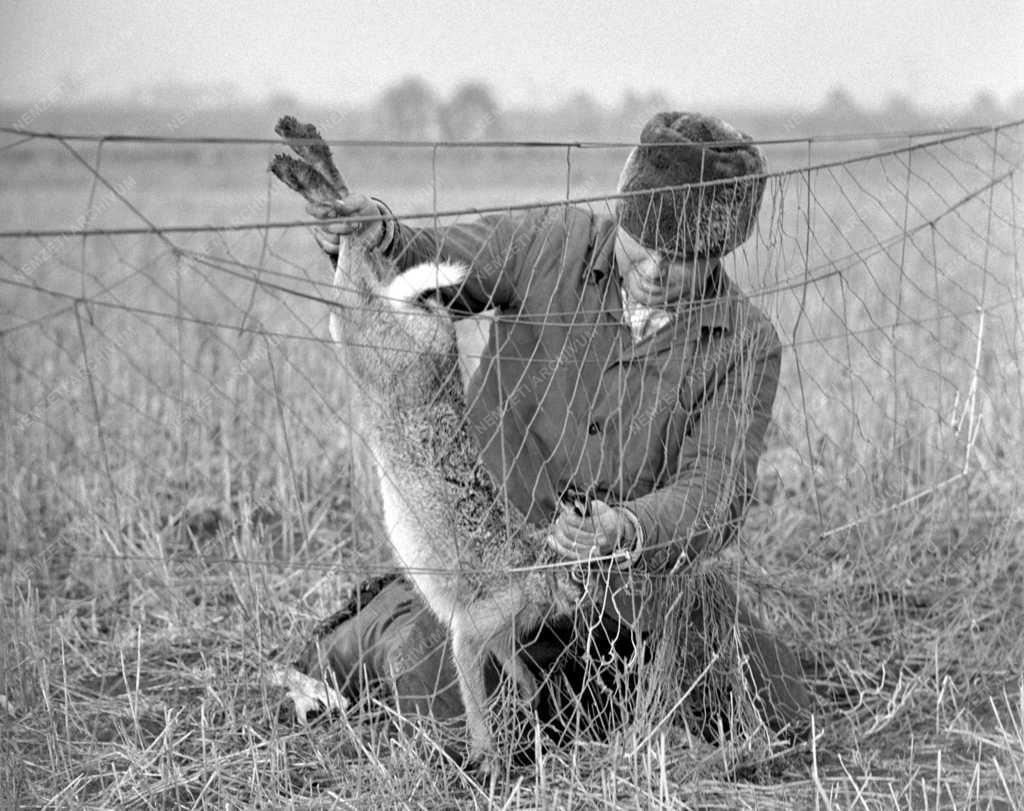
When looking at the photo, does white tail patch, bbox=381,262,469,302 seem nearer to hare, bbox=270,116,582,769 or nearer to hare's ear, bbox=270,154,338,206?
hare, bbox=270,116,582,769

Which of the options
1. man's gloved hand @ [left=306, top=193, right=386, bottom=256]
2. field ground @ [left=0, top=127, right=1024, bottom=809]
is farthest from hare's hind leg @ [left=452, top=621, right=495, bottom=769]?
man's gloved hand @ [left=306, top=193, right=386, bottom=256]

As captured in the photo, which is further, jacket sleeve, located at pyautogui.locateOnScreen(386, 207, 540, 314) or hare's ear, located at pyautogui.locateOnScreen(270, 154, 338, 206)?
jacket sleeve, located at pyautogui.locateOnScreen(386, 207, 540, 314)

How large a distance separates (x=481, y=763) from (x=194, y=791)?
735mm

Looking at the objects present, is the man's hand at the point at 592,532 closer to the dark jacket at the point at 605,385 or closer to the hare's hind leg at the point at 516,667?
the dark jacket at the point at 605,385

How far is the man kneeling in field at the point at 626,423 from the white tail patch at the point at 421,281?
0.07m

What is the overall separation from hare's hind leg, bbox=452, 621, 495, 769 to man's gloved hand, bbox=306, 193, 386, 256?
1.09 metres

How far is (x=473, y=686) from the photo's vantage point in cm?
351

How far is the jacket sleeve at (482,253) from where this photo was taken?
353 centimetres

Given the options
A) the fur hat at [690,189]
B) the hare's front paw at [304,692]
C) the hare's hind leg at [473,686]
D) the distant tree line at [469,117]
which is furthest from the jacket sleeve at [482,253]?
the distant tree line at [469,117]

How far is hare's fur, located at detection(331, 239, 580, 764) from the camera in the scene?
11.2 ft

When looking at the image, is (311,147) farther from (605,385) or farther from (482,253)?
(605,385)

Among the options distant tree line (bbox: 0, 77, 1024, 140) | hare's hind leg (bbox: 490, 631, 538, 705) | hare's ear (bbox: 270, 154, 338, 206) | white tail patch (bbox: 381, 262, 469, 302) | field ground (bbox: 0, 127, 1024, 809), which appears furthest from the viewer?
distant tree line (bbox: 0, 77, 1024, 140)

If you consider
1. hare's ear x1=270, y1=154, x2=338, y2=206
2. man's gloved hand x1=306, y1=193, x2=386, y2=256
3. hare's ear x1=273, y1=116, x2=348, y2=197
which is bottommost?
man's gloved hand x1=306, y1=193, x2=386, y2=256

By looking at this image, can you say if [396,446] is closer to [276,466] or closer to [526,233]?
[526,233]
